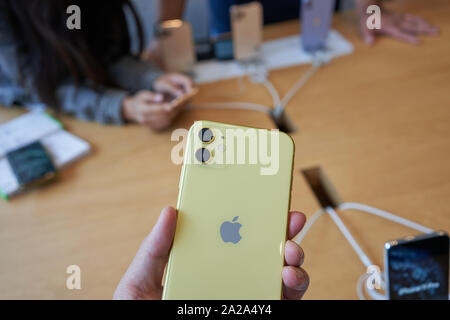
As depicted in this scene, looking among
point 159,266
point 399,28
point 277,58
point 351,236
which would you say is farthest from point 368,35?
point 159,266

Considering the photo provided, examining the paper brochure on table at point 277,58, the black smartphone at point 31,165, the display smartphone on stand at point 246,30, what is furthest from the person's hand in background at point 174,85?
the black smartphone at point 31,165

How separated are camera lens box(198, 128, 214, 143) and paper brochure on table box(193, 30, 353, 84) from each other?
579mm

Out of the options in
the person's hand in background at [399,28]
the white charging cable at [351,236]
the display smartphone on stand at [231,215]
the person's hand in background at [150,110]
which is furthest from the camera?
the person's hand in background at [399,28]

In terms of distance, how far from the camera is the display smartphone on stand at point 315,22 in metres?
1.03

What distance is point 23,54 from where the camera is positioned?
0.92 metres

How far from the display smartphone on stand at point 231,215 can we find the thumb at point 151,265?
18 millimetres

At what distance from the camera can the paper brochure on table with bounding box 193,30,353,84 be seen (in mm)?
1078

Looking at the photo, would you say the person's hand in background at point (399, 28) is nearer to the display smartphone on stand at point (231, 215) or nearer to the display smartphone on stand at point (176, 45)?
the display smartphone on stand at point (176, 45)

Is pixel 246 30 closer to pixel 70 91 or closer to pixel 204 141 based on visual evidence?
pixel 70 91

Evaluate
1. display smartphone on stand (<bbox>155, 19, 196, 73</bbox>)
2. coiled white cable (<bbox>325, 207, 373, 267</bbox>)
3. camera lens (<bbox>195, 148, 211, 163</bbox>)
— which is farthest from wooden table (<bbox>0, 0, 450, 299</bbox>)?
camera lens (<bbox>195, 148, 211, 163</bbox>)

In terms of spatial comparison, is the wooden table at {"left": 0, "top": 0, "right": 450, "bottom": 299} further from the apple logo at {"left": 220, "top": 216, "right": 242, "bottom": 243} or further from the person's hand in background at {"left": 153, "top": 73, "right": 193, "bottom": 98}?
the apple logo at {"left": 220, "top": 216, "right": 242, "bottom": 243}

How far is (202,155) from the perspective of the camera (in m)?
0.51
